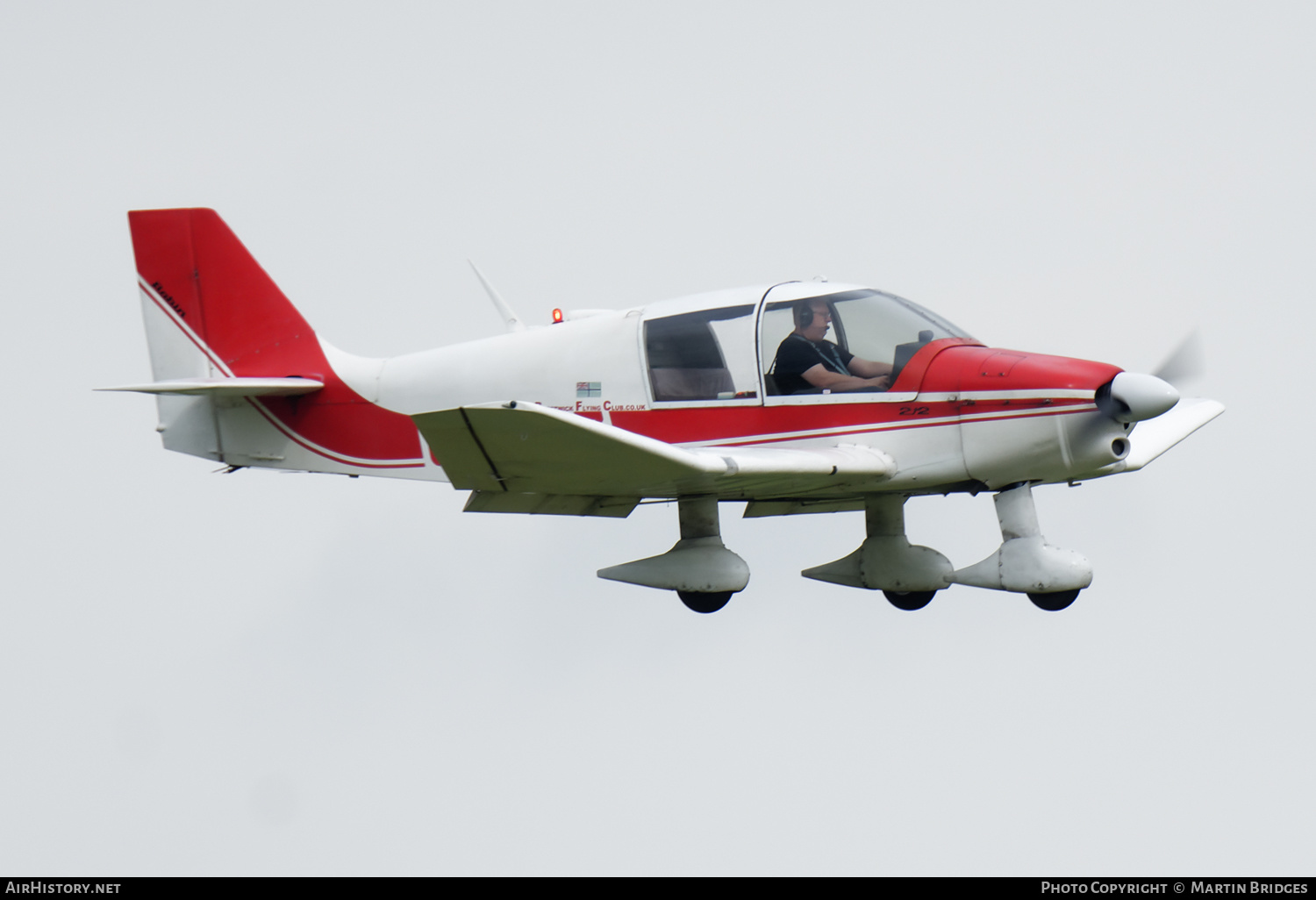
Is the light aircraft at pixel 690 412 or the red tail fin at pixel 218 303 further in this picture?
the red tail fin at pixel 218 303

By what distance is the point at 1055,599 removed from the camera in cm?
1062

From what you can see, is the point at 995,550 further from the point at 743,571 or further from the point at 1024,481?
the point at 743,571

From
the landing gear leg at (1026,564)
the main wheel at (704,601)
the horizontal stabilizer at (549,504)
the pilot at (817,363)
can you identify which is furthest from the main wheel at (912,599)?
the horizontal stabilizer at (549,504)

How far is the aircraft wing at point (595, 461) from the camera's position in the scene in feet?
28.4

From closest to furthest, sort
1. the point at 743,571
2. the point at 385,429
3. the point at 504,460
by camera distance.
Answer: the point at 504,460 → the point at 743,571 → the point at 385,429

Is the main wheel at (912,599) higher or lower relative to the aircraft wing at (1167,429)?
lower

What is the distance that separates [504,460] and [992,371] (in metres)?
3.44

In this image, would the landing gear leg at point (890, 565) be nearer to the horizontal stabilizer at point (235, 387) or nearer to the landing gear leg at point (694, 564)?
the landing gear leg at point (694, 564)

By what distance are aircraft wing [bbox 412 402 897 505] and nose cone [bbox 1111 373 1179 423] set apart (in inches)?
61.5

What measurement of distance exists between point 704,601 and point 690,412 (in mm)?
1503

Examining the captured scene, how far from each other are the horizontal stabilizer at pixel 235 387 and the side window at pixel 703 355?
315 cm

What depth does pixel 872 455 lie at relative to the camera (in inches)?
405

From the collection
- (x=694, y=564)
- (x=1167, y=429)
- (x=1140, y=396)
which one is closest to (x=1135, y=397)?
(x=1140, y=396)

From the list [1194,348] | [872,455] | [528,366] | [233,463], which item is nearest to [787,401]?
[872,455]
